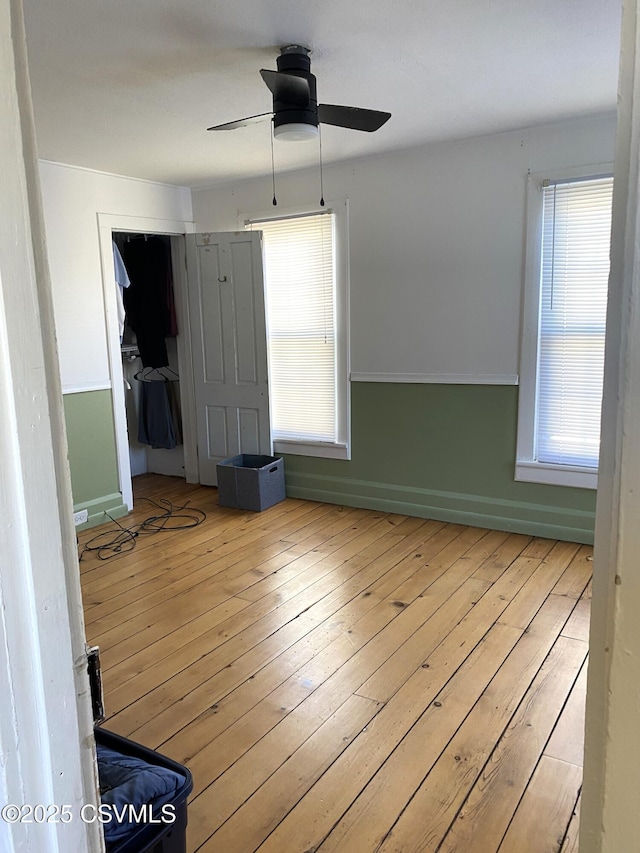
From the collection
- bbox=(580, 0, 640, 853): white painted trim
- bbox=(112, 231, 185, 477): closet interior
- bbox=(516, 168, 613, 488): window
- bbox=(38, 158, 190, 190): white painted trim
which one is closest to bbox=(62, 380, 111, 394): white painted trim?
bbox=(112, 231, 185, 477): closet interior

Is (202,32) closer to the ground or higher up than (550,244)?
higher up

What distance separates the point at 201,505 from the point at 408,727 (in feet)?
9.90

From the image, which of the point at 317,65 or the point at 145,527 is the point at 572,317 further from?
the point at 145,527

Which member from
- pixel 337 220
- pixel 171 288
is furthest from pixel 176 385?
pixel 337 220

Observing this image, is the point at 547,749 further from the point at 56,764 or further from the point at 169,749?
the point at 56,764

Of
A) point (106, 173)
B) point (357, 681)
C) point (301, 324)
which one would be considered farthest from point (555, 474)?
point (106, 173)

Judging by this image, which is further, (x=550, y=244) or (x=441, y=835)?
(x=550, y=244)

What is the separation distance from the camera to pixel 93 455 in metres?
4.57

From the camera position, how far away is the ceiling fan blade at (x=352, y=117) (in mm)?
2617

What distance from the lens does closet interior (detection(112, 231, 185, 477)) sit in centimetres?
528

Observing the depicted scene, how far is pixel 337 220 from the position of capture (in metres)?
4.51

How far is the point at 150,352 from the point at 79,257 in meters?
1.22

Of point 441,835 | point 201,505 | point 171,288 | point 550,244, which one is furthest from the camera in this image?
point 171,288

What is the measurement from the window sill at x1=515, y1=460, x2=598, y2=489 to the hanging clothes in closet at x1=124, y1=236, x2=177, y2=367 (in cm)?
314
